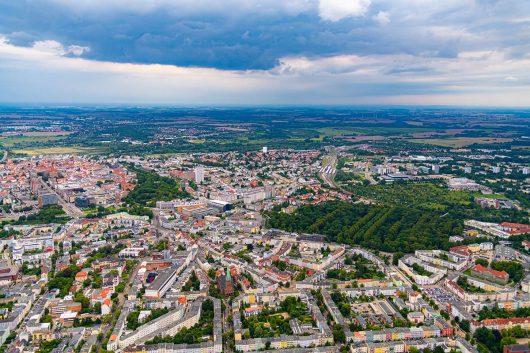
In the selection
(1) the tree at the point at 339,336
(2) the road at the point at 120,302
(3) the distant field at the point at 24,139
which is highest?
(3) the distant field at the point at 24,139

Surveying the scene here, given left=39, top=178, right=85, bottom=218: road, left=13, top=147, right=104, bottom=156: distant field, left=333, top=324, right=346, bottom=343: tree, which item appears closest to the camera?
left=333, top=324, right=346, bottom=343: tree

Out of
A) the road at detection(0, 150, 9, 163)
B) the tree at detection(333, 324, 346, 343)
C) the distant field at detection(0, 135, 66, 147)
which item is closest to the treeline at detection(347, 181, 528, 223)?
the tree at detection(333, 324, 346, 343)

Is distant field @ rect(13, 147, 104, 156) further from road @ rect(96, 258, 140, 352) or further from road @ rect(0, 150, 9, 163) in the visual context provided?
road @ rect(96, 258, 140, 352)

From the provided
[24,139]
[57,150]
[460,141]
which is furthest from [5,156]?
[460,141]

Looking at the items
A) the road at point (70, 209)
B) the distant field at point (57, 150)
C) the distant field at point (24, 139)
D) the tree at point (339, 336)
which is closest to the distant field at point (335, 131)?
the distant field at point (57, 150)

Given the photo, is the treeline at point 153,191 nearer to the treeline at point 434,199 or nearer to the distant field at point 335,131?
the treeline at point 434,199

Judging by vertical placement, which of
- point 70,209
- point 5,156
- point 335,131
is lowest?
point 70,209

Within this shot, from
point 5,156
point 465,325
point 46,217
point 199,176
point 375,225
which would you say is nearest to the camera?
point 465,325

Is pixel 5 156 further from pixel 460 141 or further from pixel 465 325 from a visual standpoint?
pixel 460 141

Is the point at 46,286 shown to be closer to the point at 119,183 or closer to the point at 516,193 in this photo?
the point at 119,183

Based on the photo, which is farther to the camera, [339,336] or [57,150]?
[57,150]
